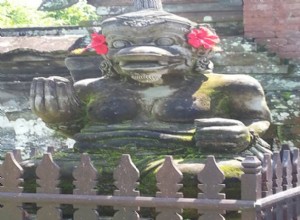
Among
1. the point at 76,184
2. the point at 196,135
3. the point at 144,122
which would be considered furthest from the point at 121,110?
the point at 76,184

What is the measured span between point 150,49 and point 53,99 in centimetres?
64

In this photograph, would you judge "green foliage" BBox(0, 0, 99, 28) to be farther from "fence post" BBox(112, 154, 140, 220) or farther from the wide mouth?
"fence post" BBox(112, 154, 140, 220)

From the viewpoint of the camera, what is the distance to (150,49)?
13.1 ft

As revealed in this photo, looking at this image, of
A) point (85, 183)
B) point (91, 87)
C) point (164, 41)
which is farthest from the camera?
point (91, 87)

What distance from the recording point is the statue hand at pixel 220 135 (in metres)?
3.71

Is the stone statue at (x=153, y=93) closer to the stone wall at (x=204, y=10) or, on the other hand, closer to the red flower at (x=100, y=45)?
the red flower at (x=100, y=45)

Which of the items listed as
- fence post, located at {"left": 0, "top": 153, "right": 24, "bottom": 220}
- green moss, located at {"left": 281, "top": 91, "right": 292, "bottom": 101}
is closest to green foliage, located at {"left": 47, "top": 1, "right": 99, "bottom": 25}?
green moss, located at {"left": 281, "top": 91, "right": 292, "bottom": 101}

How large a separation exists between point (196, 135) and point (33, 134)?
110 inches

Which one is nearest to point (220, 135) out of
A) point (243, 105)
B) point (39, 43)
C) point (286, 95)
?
point (243, 105)

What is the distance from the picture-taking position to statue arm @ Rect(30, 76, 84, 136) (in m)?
4.14

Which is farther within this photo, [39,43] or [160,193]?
[39,43]

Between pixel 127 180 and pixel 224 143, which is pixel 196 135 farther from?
pixel 127 180

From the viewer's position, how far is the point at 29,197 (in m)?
3.52

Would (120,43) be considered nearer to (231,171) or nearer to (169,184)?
(231,171)
